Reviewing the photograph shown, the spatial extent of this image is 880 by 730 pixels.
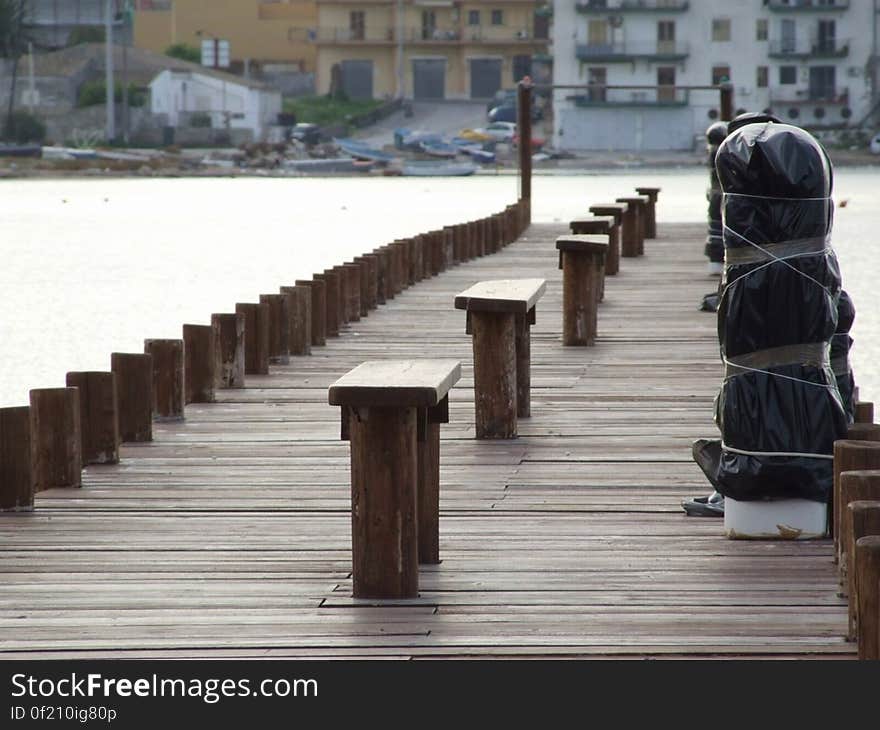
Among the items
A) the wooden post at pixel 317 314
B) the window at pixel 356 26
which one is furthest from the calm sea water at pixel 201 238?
the window at pixel 356 26

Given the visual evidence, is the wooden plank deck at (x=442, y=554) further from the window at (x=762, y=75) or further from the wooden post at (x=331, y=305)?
the window at (x=762, y=75)

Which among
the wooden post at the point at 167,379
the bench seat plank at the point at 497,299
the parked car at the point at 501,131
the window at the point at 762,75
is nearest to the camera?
the bench seat plank at the point at 497,299

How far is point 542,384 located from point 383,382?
5.71m

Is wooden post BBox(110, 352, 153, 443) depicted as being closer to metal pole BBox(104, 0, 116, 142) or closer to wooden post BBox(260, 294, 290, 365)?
wooden post BBox(260, 294, 290, 365)

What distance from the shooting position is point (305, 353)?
13805mm

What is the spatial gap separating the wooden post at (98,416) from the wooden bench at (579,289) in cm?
525

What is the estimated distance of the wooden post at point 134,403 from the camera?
994cm

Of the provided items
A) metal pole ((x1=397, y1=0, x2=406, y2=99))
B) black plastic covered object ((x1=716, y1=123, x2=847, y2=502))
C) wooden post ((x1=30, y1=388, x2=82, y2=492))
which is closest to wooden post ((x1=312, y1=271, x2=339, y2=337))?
wooden post ((x1=30, y1=388, x2=82, y2=492))

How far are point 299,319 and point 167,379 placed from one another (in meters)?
3.07

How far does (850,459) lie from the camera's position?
22.1ft

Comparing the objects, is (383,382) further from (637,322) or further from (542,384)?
(637,322)

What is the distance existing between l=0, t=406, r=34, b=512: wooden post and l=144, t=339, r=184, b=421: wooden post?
7.98 feet

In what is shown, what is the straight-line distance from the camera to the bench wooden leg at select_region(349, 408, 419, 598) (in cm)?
632
